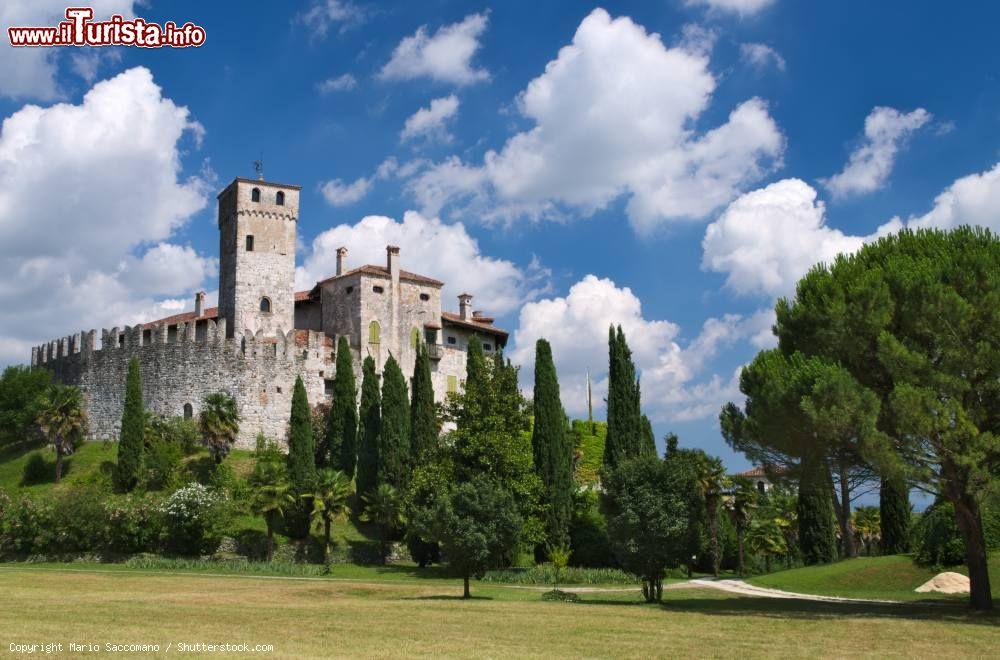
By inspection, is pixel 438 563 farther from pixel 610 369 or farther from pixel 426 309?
pixel 426 309

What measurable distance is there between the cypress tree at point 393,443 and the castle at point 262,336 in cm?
1311

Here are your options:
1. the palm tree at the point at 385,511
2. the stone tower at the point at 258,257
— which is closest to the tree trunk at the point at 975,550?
the palm tree at the point at 385,511

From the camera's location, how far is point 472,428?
1736 inches

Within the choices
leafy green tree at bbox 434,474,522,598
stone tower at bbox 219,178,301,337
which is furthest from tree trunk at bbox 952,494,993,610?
stone tower at bbox 219,178,301,337

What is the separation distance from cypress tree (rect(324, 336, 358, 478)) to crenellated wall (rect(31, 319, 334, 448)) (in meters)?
6.63

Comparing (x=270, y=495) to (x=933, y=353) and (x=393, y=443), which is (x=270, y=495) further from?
(x=933, y=353)

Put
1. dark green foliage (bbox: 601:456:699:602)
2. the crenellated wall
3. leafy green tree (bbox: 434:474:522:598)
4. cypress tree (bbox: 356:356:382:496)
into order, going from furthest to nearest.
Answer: the crenellated wall
cypress tree (bbox: 356:356:382:496)
leafy green tree (bbox: 434:474:522:598)
dark green foliage (bbox: 601:456:699:602)

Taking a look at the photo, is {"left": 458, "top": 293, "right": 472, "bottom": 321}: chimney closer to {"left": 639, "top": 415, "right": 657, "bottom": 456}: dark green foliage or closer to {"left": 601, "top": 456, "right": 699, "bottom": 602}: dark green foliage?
{"left": 639, "top": 415, "right": 657, "bottom": 456}: dark green foliage

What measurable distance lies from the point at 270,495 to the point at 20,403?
26.1 meters

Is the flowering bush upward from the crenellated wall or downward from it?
downward

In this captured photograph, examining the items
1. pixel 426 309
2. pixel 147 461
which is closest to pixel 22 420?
pixel 147 461

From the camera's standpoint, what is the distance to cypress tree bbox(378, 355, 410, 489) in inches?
1902

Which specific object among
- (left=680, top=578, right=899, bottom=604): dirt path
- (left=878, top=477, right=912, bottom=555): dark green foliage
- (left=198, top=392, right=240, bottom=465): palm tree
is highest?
(left=198, top=392, right=240, bottom=465): palm tree

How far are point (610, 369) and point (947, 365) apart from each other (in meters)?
28.0
